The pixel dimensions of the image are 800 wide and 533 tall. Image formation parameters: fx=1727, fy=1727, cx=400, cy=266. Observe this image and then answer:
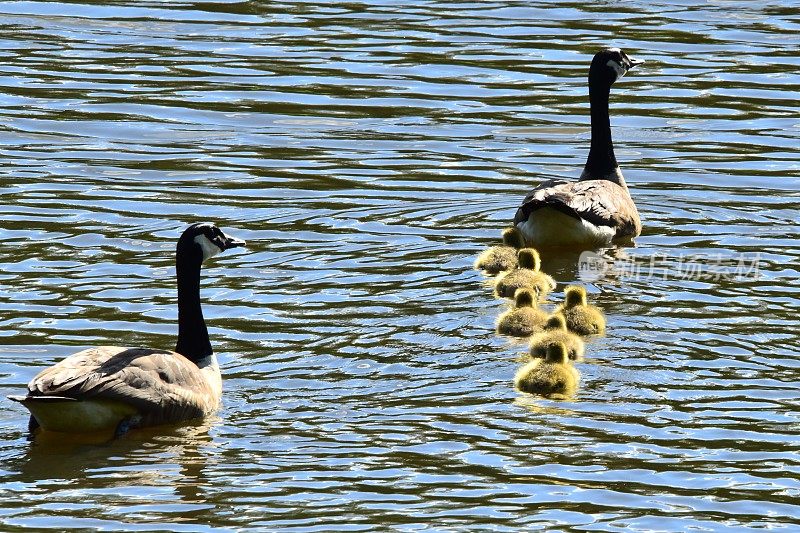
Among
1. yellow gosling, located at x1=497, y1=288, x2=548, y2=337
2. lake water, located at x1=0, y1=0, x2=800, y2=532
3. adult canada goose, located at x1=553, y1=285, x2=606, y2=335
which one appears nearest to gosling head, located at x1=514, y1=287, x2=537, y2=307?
yellow gosling, located at x1=497, y1=288, x2=548, y2=337

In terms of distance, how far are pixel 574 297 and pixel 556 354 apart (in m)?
1.86

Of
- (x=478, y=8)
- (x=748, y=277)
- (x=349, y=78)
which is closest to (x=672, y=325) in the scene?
(x=748, y=277)

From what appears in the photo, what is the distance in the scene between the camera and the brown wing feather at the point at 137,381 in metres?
11.4

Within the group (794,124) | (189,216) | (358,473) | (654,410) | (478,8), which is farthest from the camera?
(478,8)

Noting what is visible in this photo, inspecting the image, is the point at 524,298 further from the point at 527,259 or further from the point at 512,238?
the point at 512,238

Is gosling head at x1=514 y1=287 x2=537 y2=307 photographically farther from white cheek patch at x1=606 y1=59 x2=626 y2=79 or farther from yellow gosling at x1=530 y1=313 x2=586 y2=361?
white cheek patch at x1=606 y1=59 x2=626 y2=79

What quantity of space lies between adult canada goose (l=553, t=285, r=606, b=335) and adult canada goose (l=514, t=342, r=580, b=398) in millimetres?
1099

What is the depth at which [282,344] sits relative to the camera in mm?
13438

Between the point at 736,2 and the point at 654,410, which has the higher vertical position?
the point at 736,2

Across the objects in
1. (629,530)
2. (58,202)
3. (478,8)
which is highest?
(478,8)

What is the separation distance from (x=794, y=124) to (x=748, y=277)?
632cm

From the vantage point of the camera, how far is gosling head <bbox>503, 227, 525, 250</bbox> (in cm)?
1642

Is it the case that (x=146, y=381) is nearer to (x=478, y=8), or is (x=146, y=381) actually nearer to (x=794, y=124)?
(x=794, y=124)

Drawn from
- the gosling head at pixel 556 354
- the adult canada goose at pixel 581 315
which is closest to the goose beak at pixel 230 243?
the gosling head at pixel 556 354
